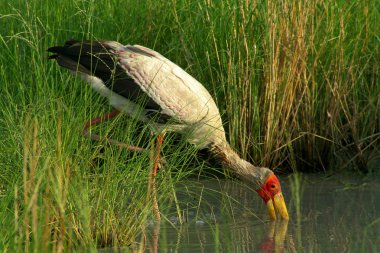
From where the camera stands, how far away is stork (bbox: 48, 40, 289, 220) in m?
6.32

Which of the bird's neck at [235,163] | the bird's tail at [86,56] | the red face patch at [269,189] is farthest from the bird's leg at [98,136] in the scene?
the red face patch at [269,189]

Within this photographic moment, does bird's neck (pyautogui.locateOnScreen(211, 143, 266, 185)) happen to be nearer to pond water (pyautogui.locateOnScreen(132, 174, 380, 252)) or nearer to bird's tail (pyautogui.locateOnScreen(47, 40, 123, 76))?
pond water (pyautogui.locateOnScreen(132, 174, 380, 252))

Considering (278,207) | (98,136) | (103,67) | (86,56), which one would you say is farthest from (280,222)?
(86,56)

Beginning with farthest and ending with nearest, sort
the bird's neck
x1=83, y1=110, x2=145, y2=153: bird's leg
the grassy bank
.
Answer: the grassy bank < the bird's neck < x1=83, y1=110, x2=145, y2=153: bird's leg

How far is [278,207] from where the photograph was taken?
596cm

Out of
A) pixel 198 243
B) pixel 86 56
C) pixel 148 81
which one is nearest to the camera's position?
pixel 198 243

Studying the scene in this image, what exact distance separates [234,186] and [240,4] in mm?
1309

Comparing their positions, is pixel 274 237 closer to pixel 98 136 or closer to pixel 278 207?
pixel 278 207

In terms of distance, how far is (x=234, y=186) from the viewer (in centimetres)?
681

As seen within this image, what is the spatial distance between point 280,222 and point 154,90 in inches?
52.7

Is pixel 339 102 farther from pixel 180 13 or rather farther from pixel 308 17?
pixel 180 13

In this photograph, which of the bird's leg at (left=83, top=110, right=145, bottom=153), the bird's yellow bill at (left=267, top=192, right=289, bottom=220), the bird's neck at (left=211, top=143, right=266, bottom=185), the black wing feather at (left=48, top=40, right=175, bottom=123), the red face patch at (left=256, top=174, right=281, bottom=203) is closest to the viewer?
the bird's leg at (left=83, top=110, right=145, bottom=153)

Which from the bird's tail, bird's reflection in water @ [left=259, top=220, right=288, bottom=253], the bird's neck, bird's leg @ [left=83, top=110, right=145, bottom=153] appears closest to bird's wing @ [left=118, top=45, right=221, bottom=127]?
the bird's tail

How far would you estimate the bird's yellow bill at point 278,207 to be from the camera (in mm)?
5904
